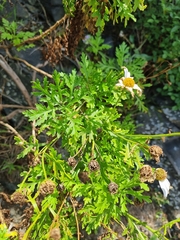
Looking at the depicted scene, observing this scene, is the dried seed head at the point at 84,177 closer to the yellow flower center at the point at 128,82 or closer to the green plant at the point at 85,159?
the green plant at the point at 85,159

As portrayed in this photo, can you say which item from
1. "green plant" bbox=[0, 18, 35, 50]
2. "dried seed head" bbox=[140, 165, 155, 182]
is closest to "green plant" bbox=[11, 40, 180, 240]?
"dried seed head" bbox=[140, 165, 155, 182]

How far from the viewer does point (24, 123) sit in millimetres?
2734

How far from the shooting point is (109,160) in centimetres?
171

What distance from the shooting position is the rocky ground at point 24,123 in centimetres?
261

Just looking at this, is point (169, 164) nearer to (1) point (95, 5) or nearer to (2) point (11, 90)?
(2) point (11, 90)

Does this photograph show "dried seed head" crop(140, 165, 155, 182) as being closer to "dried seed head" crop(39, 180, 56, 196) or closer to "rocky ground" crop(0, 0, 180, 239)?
"dried seed head" crop(39, 180, 56, 196)

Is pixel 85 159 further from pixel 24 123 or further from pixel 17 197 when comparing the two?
pixel 24 123

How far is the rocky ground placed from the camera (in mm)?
2605

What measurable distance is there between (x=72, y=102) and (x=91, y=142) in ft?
0.66

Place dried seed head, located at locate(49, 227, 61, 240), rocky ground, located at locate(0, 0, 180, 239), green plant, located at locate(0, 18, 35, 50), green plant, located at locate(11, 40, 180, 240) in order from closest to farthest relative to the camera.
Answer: dried seed head, located at locate(49, 227, 61, 240)
green plant, located at locate(11, 40, 180, 240)
green plant, located at locate(0, 18, 35, 50)
rocky ground, located at locate(0, 0, 180, 239)

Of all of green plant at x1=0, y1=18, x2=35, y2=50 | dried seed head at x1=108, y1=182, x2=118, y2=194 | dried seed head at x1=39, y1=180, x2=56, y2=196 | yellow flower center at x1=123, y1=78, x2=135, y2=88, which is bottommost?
dried seed head at x1=39, y1=180, x2=56, y2=196

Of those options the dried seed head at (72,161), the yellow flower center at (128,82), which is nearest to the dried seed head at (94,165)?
the dried seed head at (72,161)

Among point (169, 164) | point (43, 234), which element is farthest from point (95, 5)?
point (169, 164)

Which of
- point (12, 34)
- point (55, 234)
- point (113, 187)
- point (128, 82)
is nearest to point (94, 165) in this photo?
point (113, 187)
